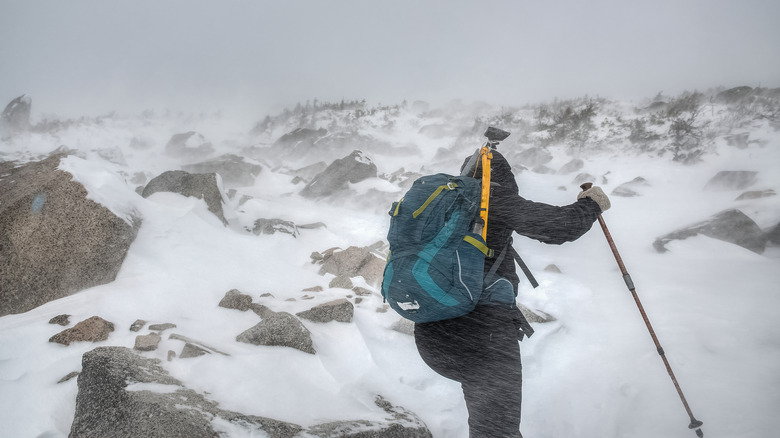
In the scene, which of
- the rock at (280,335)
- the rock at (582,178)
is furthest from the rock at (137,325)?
the rock at (582,178)

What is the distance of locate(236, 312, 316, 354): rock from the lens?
3.45 meters

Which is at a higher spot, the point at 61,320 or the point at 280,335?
the point at 280,335

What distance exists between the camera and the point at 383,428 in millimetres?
2408

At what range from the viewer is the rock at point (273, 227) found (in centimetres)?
893

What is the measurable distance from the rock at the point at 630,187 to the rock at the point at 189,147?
32864 mm

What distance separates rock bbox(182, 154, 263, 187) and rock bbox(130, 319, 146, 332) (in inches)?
697

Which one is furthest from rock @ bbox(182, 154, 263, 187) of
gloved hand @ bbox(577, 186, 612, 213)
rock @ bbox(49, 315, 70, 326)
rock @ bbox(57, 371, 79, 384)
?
gloved hand @ bbox(577, 186, 612, 213)

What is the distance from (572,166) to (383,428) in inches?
660

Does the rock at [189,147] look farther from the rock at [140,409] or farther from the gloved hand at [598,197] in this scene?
the gloved hand at [598,197]

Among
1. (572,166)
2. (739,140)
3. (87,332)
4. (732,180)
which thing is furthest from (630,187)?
(87,332)

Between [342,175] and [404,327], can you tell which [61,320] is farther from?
[342,175]

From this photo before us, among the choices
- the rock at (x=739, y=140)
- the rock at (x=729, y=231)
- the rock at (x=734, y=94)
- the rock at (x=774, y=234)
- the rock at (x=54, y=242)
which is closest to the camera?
the rock at (x=54, y=242)

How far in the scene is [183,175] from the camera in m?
8.66

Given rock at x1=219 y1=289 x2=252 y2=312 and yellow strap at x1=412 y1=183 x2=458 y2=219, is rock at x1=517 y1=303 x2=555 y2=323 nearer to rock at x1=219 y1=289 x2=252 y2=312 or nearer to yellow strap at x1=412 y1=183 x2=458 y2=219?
yellow strap at x1=412 y1=183 x2=458 y2=219
